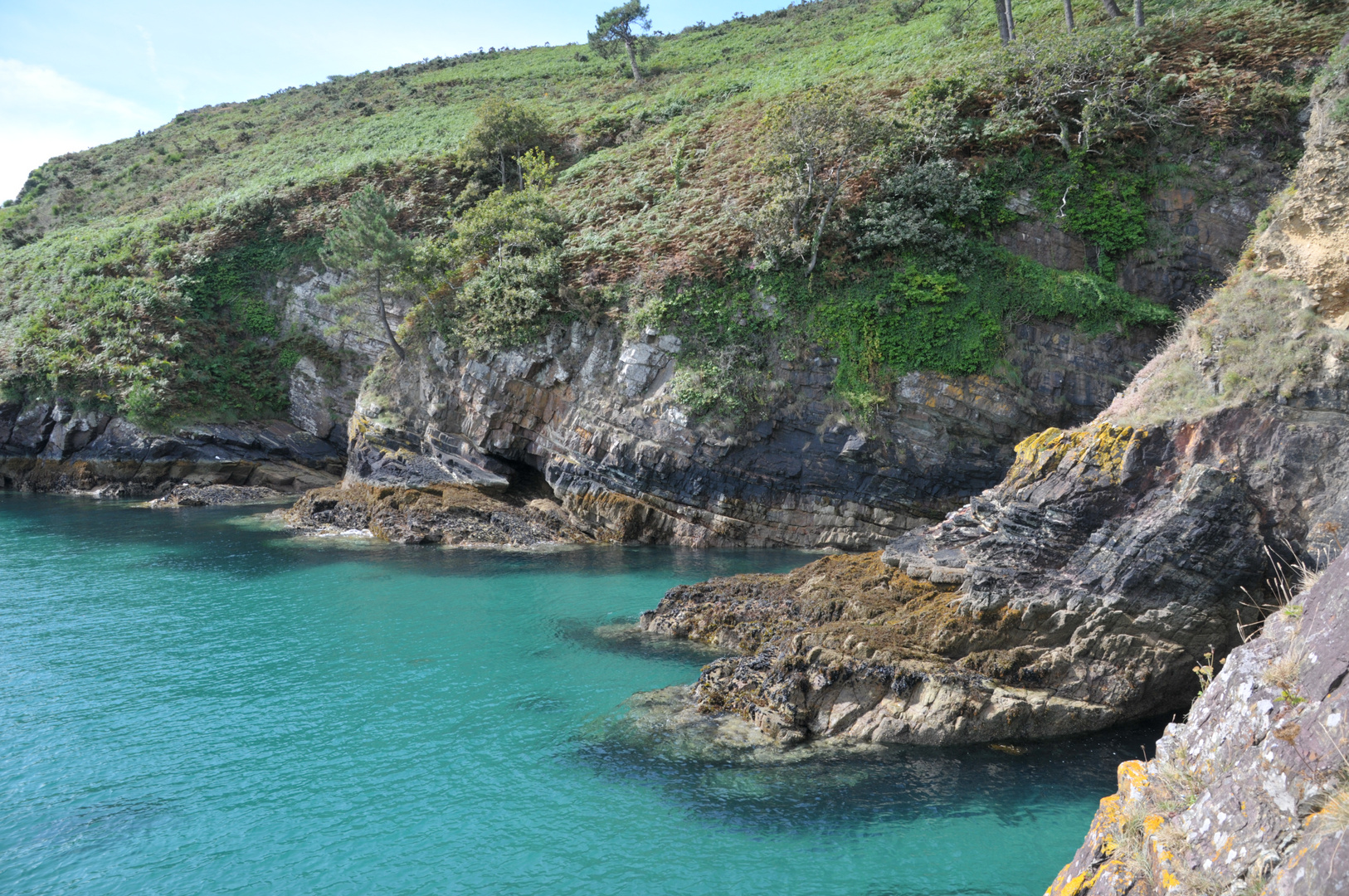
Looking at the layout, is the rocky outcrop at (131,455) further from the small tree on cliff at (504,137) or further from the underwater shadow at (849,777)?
the underwater shadow at (849,777)

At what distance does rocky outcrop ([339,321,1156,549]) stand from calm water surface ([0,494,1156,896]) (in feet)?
35.4

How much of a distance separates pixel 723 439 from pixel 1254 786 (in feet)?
76.7

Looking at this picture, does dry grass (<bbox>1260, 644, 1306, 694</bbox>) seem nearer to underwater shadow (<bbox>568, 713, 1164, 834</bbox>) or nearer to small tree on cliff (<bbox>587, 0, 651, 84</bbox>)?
underwater shadow (<bbox>568, 713, 1164, 834</bbox>)

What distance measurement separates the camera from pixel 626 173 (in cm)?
4088

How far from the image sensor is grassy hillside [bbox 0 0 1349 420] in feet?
92.2

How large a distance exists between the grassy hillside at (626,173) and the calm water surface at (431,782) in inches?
673

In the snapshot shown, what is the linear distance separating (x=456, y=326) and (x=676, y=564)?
54.6 ft

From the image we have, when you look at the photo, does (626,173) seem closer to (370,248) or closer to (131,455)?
(370,248)

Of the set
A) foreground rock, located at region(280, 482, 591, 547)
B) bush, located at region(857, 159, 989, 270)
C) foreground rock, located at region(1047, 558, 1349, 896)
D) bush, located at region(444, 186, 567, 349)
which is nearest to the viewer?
foreground rock, located at region(1047, 558, 1349, 896)

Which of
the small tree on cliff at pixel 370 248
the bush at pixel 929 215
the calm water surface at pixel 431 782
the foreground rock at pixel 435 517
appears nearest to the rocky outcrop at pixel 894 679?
the calm water surface at pixel 431 782

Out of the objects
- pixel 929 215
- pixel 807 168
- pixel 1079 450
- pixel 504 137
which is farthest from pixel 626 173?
pixel 1079 450

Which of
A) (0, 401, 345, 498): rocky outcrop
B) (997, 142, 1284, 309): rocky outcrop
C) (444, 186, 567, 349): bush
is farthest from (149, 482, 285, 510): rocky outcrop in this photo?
(997, 142, 1284, 309): rocky outcrop

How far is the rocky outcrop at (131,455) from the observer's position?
40812mm

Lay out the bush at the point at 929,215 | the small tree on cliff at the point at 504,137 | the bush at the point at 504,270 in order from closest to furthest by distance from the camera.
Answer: the bush at the point at 929,215
the bush at the point at 504,270
the small tree on cliff at the point at 504,137
